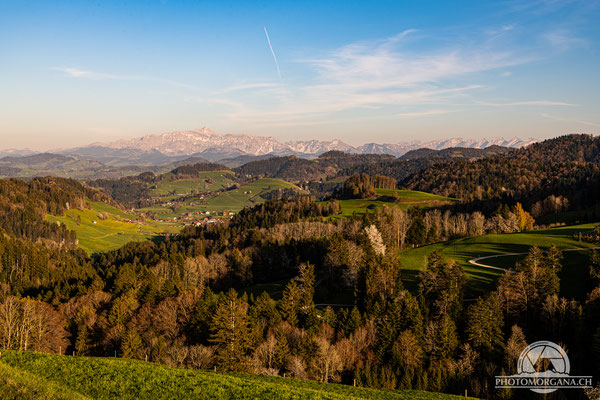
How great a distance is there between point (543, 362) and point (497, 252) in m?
51.6

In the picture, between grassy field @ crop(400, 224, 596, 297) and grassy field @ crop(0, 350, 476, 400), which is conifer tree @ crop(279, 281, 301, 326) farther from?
grassy field @ crop(0, 350, 476, 400)

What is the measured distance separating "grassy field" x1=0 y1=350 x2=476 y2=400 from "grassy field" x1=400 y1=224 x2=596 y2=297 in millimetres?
47645

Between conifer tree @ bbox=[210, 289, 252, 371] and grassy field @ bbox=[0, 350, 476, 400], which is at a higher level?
grassy field @ bbox=[0, 350, 476, 400]

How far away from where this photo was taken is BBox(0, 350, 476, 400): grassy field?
2547 centimetres

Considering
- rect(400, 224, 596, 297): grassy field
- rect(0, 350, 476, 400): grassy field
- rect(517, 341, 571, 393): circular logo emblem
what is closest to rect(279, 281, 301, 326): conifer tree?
rect(400, 224, 596, 297): grassy field

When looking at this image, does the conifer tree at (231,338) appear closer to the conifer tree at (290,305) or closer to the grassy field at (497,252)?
the conifer tree at (290,305)

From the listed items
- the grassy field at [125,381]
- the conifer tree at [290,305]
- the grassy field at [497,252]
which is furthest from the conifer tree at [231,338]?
the grassy field at [497,252]

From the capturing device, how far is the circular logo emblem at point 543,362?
43.3m

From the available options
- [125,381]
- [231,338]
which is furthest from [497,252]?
[125,381]

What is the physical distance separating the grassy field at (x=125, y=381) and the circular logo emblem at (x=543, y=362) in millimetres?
19632

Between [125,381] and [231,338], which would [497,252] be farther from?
[125,381]

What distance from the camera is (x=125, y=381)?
2805 centimetres

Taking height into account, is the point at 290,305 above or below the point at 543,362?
below

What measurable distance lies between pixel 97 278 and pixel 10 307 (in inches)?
1563
